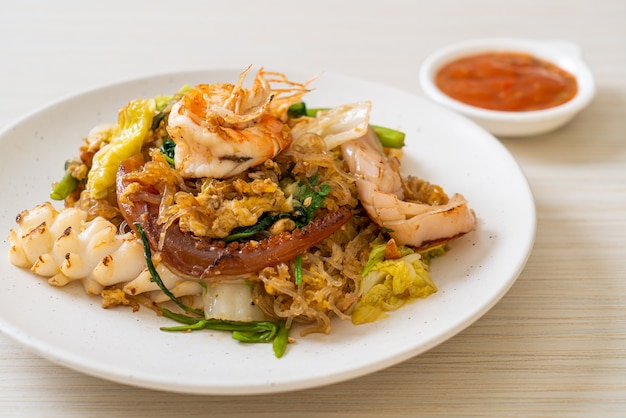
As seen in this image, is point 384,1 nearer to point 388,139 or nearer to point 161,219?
point 388,139

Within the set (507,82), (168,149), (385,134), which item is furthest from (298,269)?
(507,82)

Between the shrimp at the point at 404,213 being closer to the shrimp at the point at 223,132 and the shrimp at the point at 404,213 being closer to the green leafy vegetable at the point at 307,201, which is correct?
the green leafy vegetable at the point at 307,201

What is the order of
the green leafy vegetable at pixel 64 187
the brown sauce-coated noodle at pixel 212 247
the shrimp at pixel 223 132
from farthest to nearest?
1. the green leafy vegetable at pixel 64 187
2. the shrimp at pixel 223 132
3. the brown sauce-coated noodle at pixel 212 247

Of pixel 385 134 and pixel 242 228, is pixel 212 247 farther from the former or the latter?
pixel 385 134

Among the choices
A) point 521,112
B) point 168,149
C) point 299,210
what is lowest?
point 521,112

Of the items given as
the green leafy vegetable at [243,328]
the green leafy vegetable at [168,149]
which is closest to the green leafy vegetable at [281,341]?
the green leafy vegetable at [243,328]

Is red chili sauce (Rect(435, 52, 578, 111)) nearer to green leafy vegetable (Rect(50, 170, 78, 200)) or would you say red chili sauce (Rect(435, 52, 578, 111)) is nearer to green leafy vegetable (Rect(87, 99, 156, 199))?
green leafy vegetable (Rect(87, 99, 156, 199))
